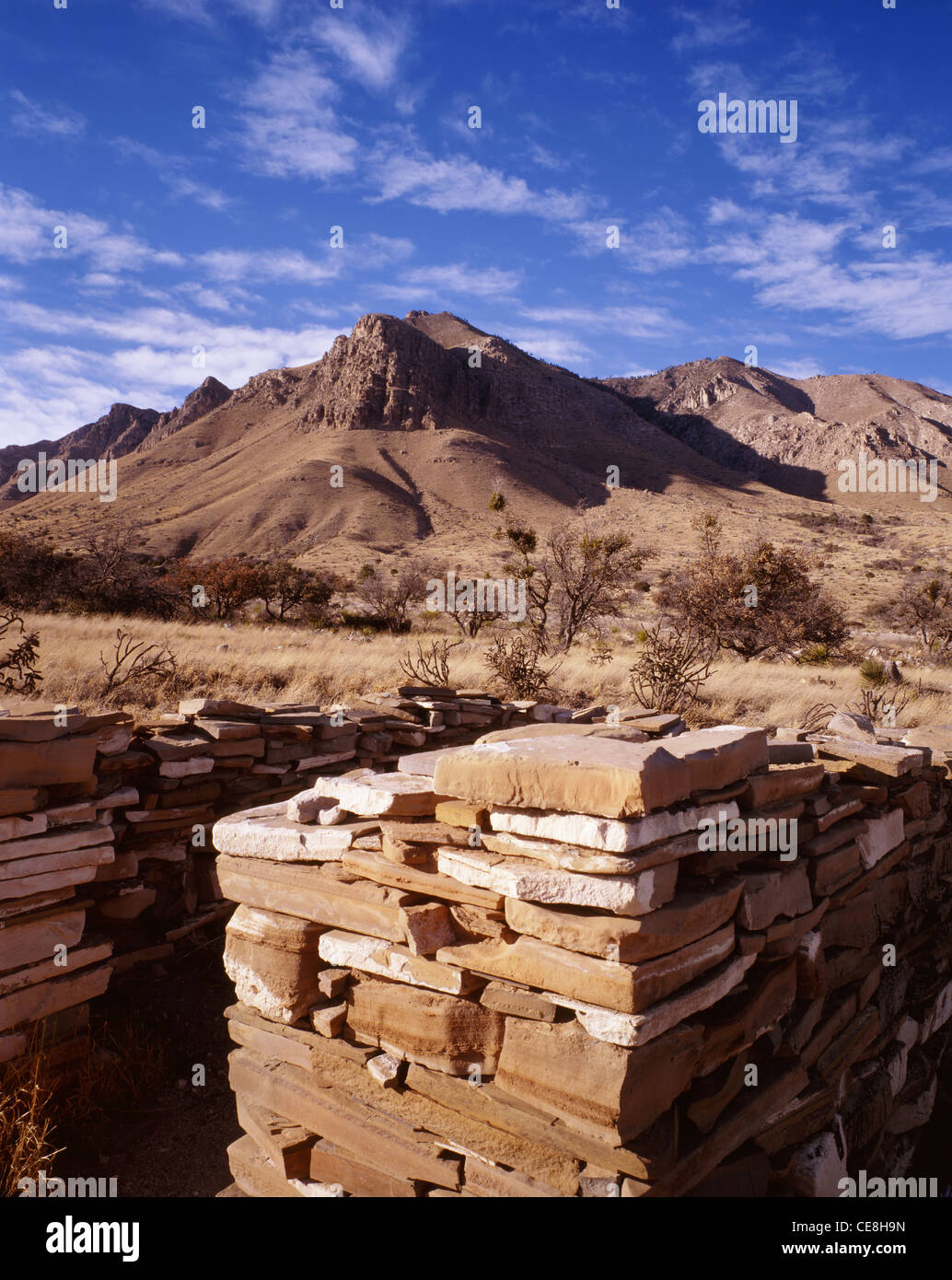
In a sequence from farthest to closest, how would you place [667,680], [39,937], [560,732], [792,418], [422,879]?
[792,418], [667,680], [39,937], [560,732], [422,879]

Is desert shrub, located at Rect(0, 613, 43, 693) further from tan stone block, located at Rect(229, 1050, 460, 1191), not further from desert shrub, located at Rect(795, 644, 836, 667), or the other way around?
desert shrub, located at Rect(795, 644, 836, 667)

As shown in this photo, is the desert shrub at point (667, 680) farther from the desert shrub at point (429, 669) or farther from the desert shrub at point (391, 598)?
the desert shrub at point (391, 598)

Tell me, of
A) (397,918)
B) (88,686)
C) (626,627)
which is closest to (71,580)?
(88,686)

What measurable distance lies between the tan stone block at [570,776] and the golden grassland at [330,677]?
246 inches

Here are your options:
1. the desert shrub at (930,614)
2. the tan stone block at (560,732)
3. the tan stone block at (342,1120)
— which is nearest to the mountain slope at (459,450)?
the desert shrub at (930,614)

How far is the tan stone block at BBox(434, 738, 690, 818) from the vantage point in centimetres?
227

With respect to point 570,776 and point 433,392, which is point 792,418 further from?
point 570,776

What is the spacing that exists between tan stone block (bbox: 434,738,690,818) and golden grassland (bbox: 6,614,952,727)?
6.26 meters

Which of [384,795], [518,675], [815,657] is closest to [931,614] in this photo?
[815,657]

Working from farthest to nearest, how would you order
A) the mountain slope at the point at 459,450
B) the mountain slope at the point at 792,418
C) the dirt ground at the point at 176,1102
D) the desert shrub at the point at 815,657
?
the mountain slope at the point at 792,418
the mountain slope at the point at 459,450
the desert shrub at the point at 815,657
the dirt ground at the point at 176,1102

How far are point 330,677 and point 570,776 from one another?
30.9 ft

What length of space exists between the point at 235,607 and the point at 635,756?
73.3 ft

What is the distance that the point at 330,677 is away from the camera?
11.4m

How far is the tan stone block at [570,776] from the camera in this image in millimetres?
2271
